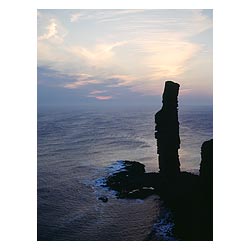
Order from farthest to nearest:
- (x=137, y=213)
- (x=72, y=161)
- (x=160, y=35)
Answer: (x=72, y=161) → (x=137, y=213) → (x=160, y=35)

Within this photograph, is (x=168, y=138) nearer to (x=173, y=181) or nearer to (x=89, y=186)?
(x=173, y=181)

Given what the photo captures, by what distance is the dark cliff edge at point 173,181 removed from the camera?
10.4 meters

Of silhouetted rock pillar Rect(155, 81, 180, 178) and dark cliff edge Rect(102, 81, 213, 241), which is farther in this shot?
silhouetted rock pillar Rect(155, 81, 180, 178)

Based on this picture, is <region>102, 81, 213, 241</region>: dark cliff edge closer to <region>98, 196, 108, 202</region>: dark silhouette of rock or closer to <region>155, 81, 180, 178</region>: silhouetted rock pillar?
<region>155, 81, 180, 178</region>: silhouetted rock pillar

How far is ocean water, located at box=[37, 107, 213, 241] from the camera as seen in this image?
1009cm

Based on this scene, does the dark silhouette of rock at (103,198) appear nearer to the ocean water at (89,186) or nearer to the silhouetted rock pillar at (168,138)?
the ocean water at (89,186)

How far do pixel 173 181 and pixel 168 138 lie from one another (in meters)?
1.97

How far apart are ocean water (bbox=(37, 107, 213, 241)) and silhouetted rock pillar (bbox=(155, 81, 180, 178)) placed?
0.64 m

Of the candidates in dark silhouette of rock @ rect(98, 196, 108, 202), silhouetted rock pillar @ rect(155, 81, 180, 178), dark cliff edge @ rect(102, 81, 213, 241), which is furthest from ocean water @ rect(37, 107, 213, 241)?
silhouetted rock pillar @ rect(155, 81, 180, 178)

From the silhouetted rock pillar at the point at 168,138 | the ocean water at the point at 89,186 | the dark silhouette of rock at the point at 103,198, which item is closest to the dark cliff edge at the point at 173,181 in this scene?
the silhouetted rock pillar at the point at 168,138
